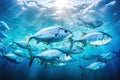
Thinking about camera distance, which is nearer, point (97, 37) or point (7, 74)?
point (97, 37)

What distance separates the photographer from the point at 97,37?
5910mm

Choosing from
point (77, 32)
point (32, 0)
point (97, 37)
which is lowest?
point (97, 37)

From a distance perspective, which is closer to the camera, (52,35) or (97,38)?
(52,35)

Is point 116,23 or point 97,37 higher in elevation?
point 116,23

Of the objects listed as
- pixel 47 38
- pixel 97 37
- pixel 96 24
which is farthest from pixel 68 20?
pixel 47 38

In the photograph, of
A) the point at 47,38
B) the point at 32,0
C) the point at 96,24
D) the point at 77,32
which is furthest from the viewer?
the point at 77,32

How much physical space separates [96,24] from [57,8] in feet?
30.5

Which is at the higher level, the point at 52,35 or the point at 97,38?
the point at 97,38

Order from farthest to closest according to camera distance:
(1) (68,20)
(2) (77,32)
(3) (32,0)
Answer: (2) (77,32) < (1) (68,20) < (3) (32,0)

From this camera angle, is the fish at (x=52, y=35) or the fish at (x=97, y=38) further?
the fish at (x=97, y=38)

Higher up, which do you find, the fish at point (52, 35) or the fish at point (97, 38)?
the fish at point (97, 38)

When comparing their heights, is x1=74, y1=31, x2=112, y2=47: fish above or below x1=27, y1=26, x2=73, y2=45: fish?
above

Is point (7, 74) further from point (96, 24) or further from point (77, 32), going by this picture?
point (96, 24)

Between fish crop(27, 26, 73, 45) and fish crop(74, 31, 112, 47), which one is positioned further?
fish crop(74, 31, 112, 47)
